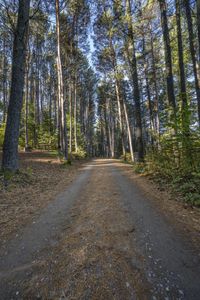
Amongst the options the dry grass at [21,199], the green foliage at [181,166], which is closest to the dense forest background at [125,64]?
the green foliage at [181,166]

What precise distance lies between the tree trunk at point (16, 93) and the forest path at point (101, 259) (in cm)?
389

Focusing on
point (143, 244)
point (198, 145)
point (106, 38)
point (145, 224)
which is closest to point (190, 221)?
point (145, 224)

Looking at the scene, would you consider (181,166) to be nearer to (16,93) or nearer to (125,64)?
(16,93)

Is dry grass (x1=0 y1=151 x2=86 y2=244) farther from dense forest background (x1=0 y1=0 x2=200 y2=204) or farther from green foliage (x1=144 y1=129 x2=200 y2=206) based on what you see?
green foliage (x1=144 y1=129 x2=200 y2=206)

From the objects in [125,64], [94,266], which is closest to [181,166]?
[94,266]

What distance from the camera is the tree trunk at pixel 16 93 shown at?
7.02 m

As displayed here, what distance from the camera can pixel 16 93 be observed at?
729 cm

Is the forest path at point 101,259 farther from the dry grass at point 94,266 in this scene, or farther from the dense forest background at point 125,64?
the dense forest background at point 125,64

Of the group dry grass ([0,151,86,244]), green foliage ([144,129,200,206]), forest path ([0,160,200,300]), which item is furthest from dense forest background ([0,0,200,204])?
forest path ([0,160,200,300])

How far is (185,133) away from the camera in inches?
237

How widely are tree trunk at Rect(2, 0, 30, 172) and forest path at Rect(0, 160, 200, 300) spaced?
12.8 ft

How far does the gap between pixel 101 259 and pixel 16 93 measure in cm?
690

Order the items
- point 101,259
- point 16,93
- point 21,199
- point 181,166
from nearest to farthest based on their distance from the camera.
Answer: point 101,259 < point 21,199 < point 181,166 < point 16,93

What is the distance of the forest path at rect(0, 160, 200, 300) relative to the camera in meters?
1.86
